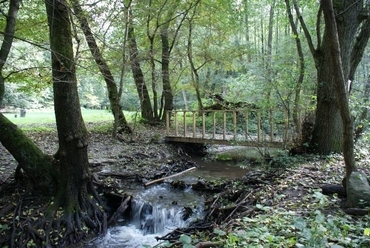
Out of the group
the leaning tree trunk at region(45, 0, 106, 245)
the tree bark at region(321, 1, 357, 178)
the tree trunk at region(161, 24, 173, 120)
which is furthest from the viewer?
the tree trunk at region(161, 24, 173, 120)

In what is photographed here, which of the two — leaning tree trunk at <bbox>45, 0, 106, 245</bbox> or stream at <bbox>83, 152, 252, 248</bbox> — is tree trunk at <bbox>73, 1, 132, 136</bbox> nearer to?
leaning tree trunk at <bbox>45, 0, 106, 245</bbox>

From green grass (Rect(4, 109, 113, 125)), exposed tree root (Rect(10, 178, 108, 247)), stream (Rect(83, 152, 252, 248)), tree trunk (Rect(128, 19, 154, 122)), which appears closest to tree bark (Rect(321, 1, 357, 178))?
stream (Rect(83, 152, 252, 248))

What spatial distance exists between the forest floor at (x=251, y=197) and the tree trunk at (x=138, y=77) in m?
2.91

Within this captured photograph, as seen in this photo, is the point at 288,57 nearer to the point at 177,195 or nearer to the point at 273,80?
the point at 273,80

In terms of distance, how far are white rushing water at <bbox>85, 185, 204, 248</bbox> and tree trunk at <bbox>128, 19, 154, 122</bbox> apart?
5.84 meters

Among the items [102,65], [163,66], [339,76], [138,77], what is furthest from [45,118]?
[339,76]

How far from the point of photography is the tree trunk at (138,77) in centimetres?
1109

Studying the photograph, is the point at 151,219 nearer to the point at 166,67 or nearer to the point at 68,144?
the point at 68,144

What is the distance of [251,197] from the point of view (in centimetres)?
496

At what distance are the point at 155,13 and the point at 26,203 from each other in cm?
952

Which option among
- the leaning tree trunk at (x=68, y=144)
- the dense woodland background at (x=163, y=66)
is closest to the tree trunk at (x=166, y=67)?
the dense woodland background at (x=163, y=66)

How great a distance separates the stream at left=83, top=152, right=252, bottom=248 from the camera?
512 centimetres

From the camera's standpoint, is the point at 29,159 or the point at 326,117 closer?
the point at 29,159

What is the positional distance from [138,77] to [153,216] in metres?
8.05
